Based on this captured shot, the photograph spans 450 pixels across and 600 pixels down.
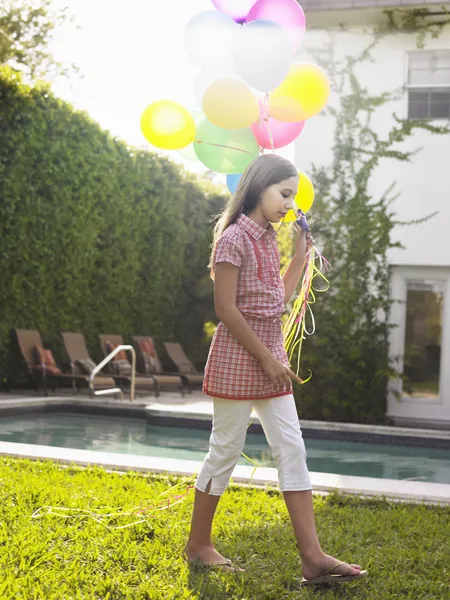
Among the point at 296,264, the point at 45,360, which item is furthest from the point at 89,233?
the point at 296,264

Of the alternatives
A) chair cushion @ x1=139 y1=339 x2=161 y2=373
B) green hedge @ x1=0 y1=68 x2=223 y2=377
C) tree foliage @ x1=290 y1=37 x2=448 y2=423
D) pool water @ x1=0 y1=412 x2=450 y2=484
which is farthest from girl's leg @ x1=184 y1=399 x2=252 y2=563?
chair cushion @ x1=139 y1=339 x2=161 y2=373

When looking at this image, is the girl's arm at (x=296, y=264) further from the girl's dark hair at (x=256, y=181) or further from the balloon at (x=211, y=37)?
the balloon at (x=211, y=37)

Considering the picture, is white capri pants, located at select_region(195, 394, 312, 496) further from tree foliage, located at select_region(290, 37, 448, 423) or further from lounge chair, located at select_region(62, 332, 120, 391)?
lounge chair, located at select_region(62, 332, 120, 391)

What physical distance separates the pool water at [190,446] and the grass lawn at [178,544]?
8.71 ft

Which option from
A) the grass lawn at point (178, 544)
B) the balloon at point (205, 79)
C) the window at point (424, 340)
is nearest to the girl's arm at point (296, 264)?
the balloon at point (205, 79)

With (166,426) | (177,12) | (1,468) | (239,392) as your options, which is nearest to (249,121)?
(239,392)

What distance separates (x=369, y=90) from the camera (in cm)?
1051

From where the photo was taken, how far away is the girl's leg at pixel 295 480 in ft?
10.2

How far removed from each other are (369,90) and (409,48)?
72cm

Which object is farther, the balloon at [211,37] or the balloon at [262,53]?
the balloon at [211,37]

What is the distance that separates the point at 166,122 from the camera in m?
4.05

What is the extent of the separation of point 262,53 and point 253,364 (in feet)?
5.09

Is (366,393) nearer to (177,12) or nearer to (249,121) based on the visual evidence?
(249,121)

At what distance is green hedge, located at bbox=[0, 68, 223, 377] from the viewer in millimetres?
11438
